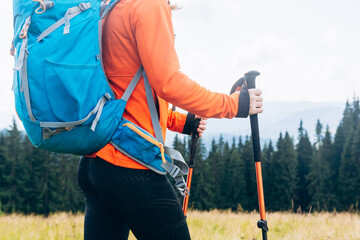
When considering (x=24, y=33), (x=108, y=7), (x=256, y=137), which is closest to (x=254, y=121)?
(x=256, y=137)

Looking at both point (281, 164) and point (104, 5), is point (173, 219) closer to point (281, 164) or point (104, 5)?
point (104, 5)

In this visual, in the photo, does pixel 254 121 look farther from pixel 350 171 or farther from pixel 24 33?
pixel 350 171

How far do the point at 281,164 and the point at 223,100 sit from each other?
71424mm

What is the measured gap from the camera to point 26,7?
73.0 inches

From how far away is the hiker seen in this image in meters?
1.82

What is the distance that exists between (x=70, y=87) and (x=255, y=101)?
3.51 feet

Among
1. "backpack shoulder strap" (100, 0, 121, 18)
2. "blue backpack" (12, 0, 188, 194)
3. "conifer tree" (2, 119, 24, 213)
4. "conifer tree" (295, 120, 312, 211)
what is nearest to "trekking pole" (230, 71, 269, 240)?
"blue backpack" (12, 0, 188, 194)

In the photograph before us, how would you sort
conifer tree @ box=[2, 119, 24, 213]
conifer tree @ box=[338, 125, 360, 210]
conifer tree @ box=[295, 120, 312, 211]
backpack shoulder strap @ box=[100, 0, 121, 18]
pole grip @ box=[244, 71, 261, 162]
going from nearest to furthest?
1. backpack shoulder strap @ box=[100, 0, 121, 18]
2. pole grip @ box=[244, 71, 261, 162]
3. conifer tree @ box=[2, 119, 24, 213]
4. conifer tree @ box=[338, 125, 360, 210]
5. conifer tree @ box=[295, 120, 312, 211]

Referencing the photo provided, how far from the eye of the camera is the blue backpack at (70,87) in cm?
176

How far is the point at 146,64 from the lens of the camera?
1830 millimetres

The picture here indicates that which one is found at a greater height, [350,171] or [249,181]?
[350,171]

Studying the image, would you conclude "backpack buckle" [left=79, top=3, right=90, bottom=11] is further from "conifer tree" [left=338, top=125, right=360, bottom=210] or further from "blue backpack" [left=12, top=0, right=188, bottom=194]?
"conifer tree" [left=338, top=125, right=360, bottom=210]

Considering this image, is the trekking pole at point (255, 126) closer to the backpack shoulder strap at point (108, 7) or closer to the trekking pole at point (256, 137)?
the trekking pole at point (256, 137)

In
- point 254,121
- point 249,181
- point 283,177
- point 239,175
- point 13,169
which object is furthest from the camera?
point 249,181
